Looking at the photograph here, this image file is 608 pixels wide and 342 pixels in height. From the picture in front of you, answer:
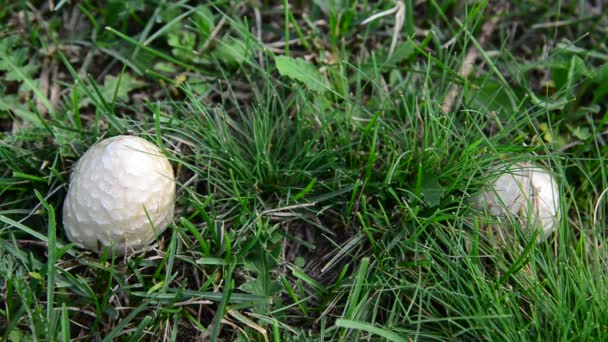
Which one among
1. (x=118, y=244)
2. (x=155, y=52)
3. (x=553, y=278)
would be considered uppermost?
(x=155, y=52)

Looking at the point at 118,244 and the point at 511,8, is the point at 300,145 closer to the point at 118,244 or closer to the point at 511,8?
the point at 118,244

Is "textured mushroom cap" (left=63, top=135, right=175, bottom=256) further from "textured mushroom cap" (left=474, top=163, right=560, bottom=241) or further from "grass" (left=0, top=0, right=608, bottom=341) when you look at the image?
"textured mushroom cap" (left=474, top=163, right=560, bottom=241)

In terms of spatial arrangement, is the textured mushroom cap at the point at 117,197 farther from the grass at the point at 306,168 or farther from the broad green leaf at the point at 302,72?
the broad green leaf at the point at 302,72

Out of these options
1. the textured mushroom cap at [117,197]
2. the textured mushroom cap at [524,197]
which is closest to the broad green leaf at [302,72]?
the textured mushroom cap at [117,197]

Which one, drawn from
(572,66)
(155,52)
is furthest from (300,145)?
(572,66)

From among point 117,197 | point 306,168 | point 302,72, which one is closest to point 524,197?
point 306,168

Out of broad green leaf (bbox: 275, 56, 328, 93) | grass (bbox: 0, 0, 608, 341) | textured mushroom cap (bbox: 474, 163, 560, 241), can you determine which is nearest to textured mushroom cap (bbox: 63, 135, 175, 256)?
grass (bbox: 0, 0, 608, 341)
